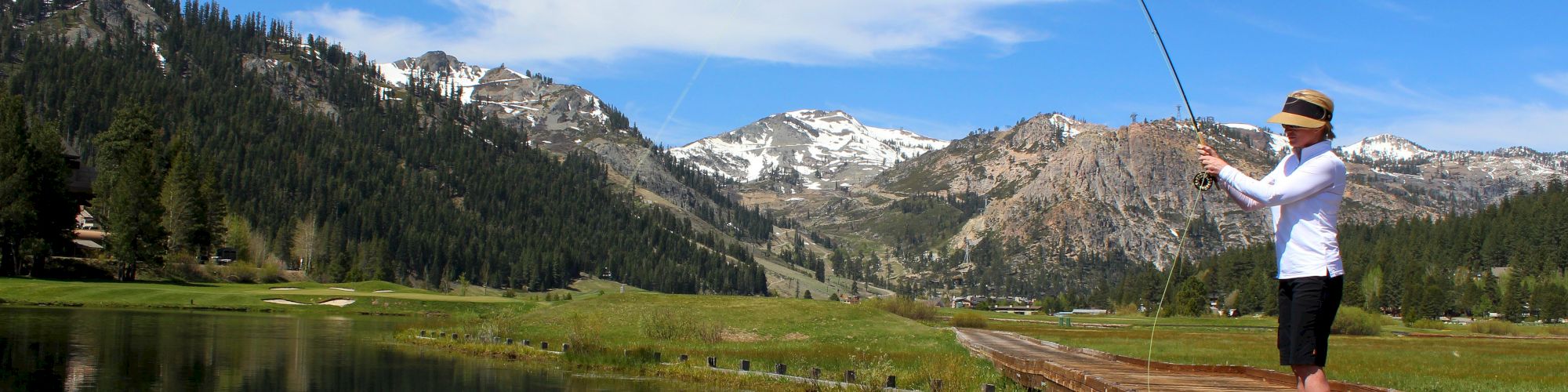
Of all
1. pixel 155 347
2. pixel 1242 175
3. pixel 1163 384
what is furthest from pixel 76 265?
pixel 1242 175

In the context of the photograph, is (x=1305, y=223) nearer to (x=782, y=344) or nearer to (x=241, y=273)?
(x=782, y=344)

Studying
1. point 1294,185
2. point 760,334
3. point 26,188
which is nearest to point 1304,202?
point 1294,185

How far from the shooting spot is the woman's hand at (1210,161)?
30.1ft

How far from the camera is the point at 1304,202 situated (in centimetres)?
923

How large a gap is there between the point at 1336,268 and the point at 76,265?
10836 cm

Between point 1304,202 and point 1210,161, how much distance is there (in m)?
0.82

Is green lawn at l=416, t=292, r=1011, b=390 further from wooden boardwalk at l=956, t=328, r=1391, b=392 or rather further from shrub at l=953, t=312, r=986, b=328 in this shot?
shrub at l=953, t=312, r=986, b=328

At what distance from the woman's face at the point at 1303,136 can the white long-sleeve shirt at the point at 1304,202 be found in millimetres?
121

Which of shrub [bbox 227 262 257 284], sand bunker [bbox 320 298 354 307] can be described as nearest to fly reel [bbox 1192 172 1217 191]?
sand bunker [bbox 320 298 354 307]

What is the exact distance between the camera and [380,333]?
5538 cm

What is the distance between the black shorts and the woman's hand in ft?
3.56

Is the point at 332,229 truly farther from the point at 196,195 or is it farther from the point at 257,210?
the point at 196,195

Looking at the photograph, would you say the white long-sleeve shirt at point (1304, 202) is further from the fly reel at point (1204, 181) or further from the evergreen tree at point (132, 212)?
the evergreen tree at point (132, 212)

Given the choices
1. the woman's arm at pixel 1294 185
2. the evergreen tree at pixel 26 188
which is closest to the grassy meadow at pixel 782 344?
the evergreen tree at pixel 26 188
